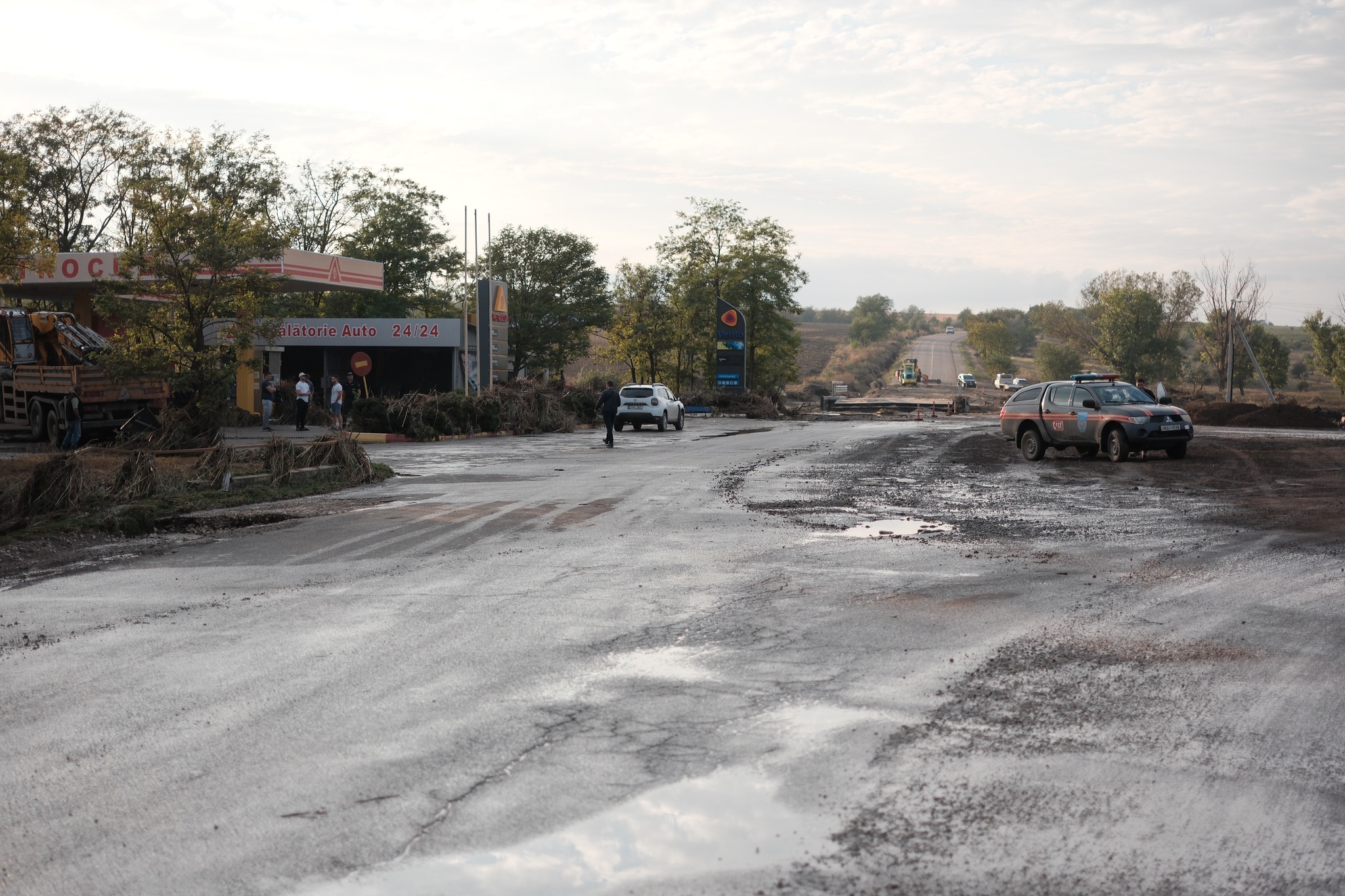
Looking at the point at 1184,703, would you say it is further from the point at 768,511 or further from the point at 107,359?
the point at 107,359

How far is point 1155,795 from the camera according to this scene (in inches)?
189

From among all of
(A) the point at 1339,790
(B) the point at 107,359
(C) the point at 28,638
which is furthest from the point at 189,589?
(B) the point at 107,359

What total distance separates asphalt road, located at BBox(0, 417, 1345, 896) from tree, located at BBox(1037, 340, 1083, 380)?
127m

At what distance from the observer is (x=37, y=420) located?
26.6m

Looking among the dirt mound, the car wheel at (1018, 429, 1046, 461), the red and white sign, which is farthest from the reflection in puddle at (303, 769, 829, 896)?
the dirt mound

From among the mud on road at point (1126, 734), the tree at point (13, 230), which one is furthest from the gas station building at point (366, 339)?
the mud on road at point (1126, 734)

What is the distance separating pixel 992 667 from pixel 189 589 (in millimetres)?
6873

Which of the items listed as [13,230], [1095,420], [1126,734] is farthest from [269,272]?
[1126,734]

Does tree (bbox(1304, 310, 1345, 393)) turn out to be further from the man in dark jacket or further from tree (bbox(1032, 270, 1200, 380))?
the man in dark jacket

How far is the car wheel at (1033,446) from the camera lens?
25.1 m

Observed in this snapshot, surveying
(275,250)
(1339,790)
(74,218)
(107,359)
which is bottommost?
(1339,790)

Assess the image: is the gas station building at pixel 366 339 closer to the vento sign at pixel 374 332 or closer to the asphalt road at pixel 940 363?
the vento sign at pixel 374 332

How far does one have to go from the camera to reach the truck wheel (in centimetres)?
2655

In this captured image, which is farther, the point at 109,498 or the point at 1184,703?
the point at 109,498
